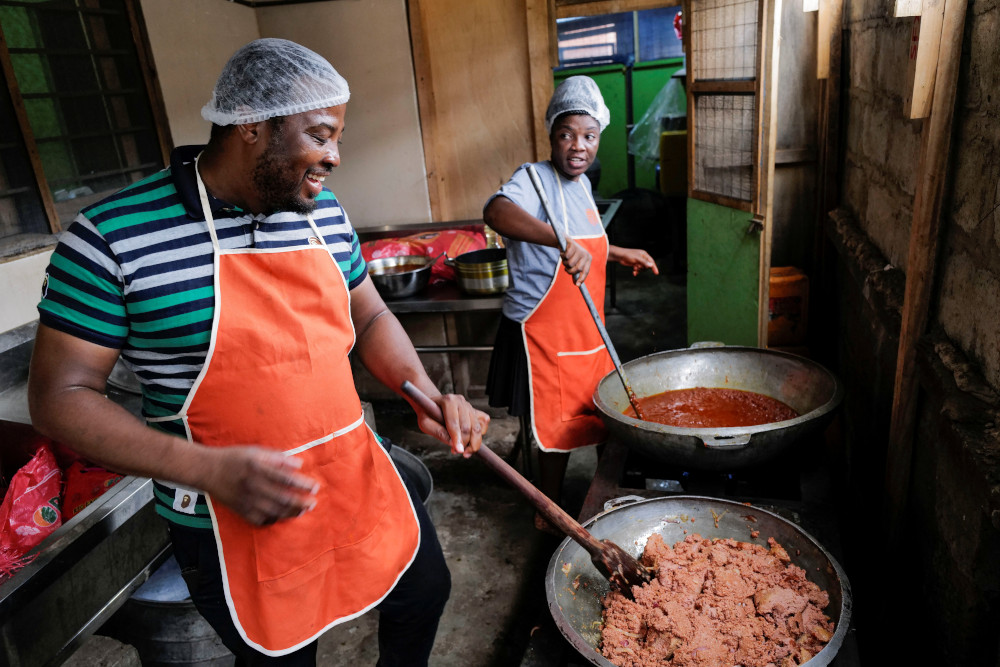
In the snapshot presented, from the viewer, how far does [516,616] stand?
9.59 ft

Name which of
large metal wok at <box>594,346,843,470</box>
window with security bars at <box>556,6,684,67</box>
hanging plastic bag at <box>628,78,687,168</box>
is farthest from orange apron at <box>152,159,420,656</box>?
window with security bars at <box>556,6,684,67</box>

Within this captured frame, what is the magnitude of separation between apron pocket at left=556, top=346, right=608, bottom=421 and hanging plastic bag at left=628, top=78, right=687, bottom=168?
5.82m

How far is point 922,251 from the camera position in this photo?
174 centimetres

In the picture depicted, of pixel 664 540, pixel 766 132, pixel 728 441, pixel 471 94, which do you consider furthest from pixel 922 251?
pixel 471 94

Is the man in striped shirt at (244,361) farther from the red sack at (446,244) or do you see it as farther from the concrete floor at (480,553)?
the red sack at (446,244)

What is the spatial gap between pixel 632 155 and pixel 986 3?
843 cm

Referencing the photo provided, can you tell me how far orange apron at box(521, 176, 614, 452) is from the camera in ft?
9.58

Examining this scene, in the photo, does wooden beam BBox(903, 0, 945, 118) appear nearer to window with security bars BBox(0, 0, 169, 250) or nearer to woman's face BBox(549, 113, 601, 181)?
woman's face BBox(549, 113, 601, 181)

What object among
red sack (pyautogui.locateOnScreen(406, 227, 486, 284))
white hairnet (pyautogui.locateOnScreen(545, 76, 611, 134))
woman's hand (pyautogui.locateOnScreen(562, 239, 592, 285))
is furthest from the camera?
red sack (pyautogui.locateOnScreen(406, 227, 486, 284))

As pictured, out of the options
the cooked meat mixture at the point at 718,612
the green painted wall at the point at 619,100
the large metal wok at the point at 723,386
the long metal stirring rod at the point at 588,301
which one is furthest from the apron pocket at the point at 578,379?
the green painted wall at the point at 619,100

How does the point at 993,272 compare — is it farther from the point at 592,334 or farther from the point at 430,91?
the point at 430,91

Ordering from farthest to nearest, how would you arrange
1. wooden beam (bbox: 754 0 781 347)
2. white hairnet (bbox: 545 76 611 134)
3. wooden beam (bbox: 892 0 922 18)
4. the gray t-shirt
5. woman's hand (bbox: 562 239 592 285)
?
wooden beam (bbox: 754 0 781 347) < the gray t-shirt < white hairnet (bbox: 545 76 611 134) < woman's hand (bbox: 562 239 592 285) < wooden beam (bbox: 892 0 922 18)

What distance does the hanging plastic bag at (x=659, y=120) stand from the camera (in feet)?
26.8

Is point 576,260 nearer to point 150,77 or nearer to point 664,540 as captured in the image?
point 664,540
